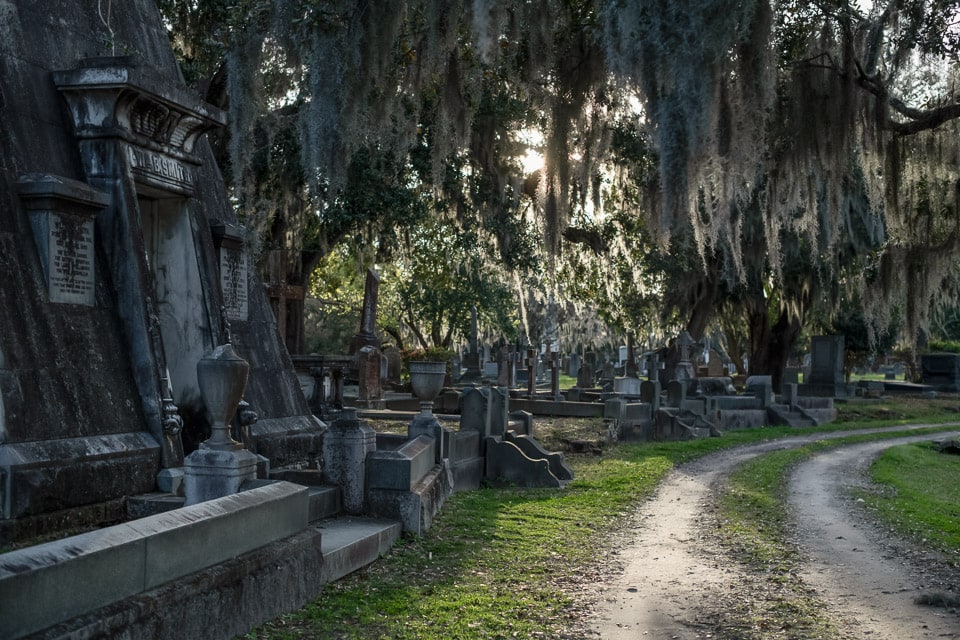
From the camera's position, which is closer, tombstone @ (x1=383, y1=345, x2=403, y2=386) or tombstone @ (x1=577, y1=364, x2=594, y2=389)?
tombstone @ (x1=383, y1=345, x2=403, y2=386)

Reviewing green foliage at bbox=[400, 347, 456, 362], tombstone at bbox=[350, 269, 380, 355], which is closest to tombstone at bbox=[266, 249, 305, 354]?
tombstone at bbox=[350, 269, 380, 355]

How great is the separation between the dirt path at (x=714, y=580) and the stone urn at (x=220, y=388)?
287 cm

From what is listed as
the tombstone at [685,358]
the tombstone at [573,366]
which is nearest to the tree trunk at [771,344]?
the tombstone at [685,358]

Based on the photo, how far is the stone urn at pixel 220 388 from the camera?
6.72 metres

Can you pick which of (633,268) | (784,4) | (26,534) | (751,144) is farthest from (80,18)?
(633,268)

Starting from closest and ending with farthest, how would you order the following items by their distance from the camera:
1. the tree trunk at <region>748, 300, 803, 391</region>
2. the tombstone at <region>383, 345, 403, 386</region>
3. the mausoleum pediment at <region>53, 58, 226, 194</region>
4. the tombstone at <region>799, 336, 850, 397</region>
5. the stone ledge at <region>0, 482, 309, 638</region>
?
the stone ledge at <region>0, 482, 309, 638</region> → the mausoleum pediment at <region>53, 58, 226, 194</region> → the tombstone at <region>383, 345, 403, 386</region> → the tree trunk at <region>748, 300, 803, 391</region> → the tombstone at <region>799, 336, 850, 397</region>

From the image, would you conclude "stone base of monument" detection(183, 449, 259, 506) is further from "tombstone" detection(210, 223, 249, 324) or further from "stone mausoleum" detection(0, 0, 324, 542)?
"tombstone" detection(210, 223, 249, 324)

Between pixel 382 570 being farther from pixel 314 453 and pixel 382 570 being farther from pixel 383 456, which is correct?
pixel 314 453

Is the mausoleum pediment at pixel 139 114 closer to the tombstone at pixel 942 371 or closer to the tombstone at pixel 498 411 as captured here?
the tombstone at pixel 498 411

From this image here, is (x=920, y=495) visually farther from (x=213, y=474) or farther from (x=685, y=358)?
(x=685, y=358)

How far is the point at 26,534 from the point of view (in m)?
6.81

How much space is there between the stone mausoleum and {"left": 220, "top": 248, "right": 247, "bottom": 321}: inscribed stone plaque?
0.05 m

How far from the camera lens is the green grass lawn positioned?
20.4 ft

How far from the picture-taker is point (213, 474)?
6.62 meters
